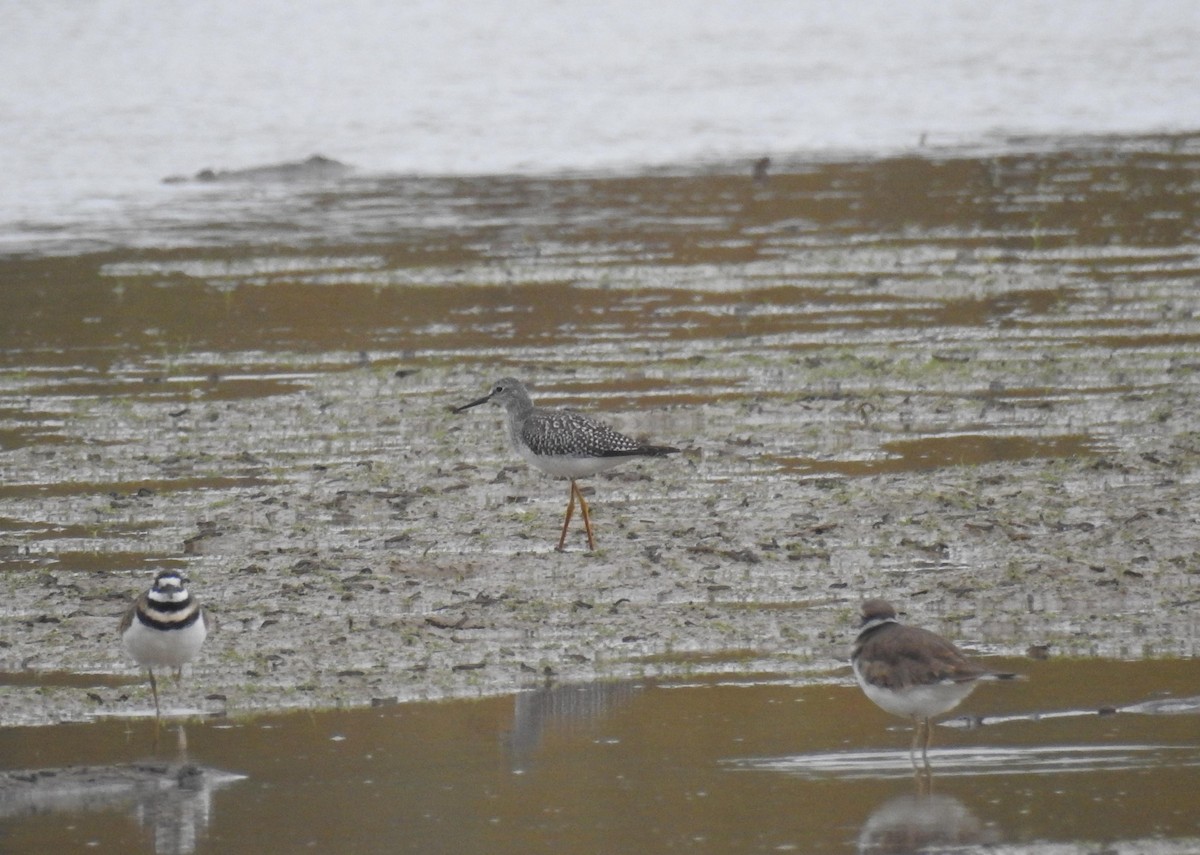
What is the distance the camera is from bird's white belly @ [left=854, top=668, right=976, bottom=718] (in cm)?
743

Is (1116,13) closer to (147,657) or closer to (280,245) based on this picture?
(280,245)

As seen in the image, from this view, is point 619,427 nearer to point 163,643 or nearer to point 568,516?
point 568,516

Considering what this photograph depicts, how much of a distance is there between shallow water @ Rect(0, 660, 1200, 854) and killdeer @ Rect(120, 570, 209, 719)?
0.30 metres

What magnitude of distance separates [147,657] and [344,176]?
62.7 ft

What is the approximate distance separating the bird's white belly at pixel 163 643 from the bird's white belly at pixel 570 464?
2.92 metres

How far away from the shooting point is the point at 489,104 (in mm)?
33375

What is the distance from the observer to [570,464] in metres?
10.8

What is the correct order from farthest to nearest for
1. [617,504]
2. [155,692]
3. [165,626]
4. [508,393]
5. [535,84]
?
1. [535,84]
2. [508,393]
3. [617,504]
4. [155,692]
5. [165,626]

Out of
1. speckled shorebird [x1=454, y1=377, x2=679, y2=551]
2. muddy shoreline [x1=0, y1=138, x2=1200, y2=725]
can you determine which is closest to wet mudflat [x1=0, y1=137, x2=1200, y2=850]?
muddy shoreline [x1=0, y1=138, x2=1200, y2=725]

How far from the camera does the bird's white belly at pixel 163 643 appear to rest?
26.6 feet

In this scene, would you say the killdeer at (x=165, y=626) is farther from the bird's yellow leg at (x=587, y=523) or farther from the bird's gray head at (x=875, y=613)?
the bird's gray head at (x=875, y=613)

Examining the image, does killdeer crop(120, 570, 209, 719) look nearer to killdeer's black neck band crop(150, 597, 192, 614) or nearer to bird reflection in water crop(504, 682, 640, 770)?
killdeer's black neck band crop(150, 597, 192, 614)

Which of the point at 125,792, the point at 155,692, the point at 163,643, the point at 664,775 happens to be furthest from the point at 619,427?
the point at 125,792

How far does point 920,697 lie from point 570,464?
3.69 meters
